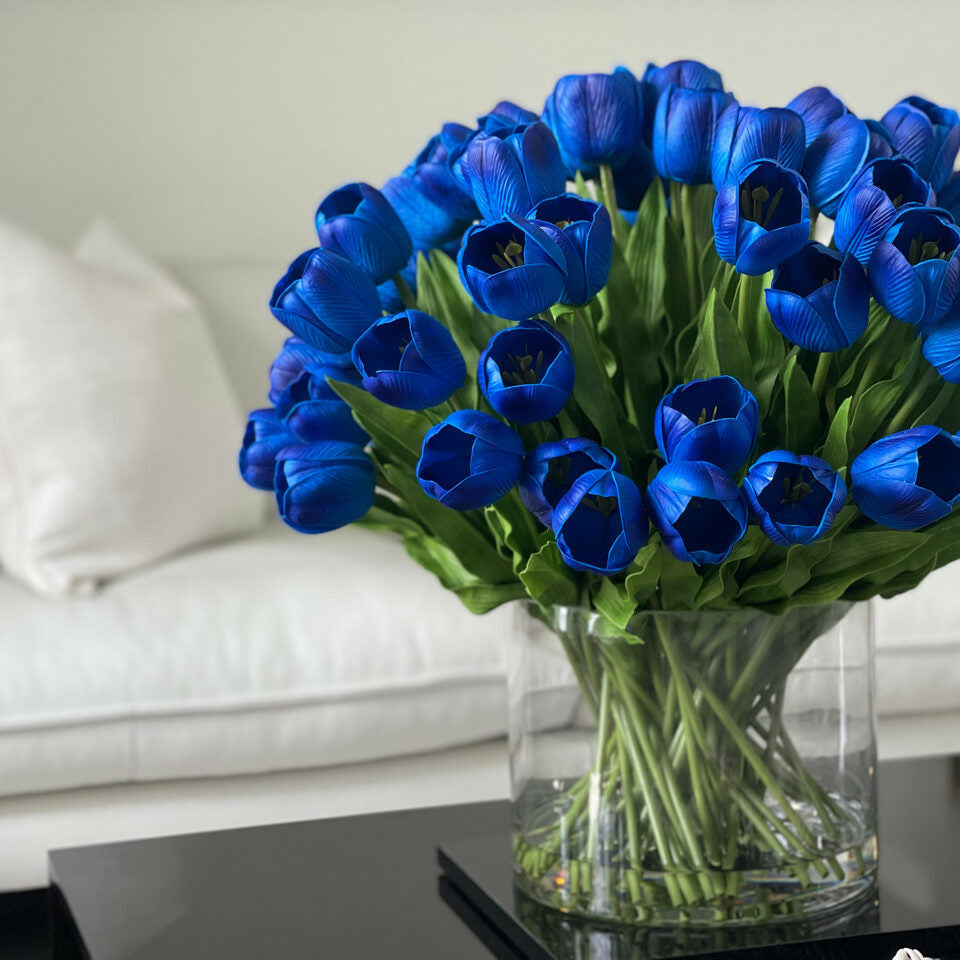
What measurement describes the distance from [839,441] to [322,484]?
24 centimetres

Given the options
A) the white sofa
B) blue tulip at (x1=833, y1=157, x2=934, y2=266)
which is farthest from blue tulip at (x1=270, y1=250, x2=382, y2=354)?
the white sofa

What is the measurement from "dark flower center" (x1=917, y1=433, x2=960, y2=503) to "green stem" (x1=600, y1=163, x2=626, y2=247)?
19 cm

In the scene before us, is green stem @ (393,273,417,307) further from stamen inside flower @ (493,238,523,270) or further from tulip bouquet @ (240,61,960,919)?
stamen inside flower @ (493,238,523,270)

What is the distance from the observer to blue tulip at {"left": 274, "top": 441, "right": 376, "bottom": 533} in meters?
0.64

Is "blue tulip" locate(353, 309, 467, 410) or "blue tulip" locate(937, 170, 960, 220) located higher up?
"blue tulip" locate(937, 170, 960, 220)

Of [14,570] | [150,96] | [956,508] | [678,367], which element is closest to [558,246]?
[678,367]

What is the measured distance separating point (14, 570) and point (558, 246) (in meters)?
1.32

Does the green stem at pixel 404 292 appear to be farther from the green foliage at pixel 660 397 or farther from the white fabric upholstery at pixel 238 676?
the white fabric upholstery at pixel 238 676

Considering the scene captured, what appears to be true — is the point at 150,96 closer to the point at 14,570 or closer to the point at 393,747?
the point at 14,570

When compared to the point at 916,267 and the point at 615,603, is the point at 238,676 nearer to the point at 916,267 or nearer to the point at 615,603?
the point at 615,603

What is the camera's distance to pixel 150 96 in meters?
2.41

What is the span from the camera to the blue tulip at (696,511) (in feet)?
1.74

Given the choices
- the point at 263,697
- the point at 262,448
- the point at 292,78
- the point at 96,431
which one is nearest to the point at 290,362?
the point at 262,448

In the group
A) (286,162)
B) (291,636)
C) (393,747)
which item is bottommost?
(393,747)
